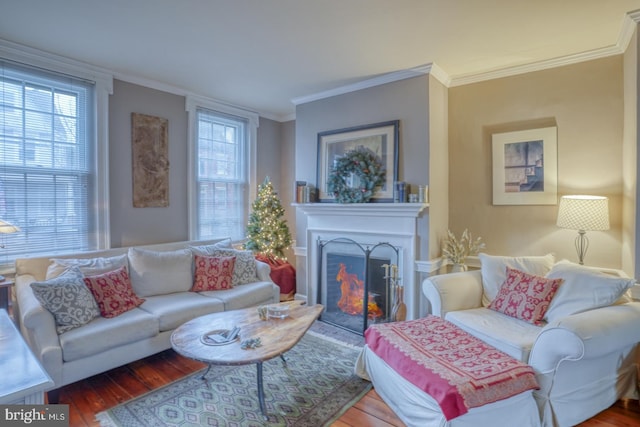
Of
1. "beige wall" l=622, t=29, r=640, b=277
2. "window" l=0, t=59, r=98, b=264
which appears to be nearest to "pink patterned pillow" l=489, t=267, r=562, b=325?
"beige wall" l=622, t=29, r=640, b=277

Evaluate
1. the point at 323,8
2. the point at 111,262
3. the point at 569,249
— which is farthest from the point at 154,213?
the point at 569,249

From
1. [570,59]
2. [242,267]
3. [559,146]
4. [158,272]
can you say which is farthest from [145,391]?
[570,59]

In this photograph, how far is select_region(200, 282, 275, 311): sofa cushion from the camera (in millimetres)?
3312

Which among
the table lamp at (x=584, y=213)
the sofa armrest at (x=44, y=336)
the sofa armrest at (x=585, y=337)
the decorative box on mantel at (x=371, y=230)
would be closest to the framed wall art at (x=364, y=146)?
the decorative box on mantel at (x=371, y=230)

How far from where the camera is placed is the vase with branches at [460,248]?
342 cm

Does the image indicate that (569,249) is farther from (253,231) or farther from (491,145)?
(253,231)

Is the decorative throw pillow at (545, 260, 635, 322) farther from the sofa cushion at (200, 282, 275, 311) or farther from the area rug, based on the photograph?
the sofa cushion at (200, 282, 275, 311)

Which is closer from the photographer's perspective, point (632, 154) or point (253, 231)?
point (632, 154)

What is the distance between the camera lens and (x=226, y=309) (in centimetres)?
323

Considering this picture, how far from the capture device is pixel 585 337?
73.9 inches

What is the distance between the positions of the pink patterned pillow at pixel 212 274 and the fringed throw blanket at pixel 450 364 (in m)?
1.78

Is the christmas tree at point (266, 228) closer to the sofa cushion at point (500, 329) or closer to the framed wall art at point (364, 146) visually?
the framed wall art at point (364, 146)

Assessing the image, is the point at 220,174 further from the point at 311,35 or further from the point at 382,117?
the point at 311,35

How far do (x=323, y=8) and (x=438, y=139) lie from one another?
1.85m
